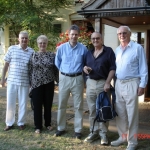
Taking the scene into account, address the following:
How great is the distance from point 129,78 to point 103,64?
0.48 m

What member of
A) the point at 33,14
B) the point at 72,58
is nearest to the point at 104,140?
the point at 72,58

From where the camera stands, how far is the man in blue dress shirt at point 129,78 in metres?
3.76

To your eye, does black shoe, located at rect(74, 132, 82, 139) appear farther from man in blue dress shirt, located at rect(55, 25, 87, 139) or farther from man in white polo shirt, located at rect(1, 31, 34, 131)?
man in white polo shirt, located at rect(1, 31, 34, 131)

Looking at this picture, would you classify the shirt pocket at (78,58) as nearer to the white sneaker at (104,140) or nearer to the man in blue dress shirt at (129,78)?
the man in blue dress shirt at (129,78)

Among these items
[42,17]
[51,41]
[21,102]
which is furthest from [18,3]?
[21,102]

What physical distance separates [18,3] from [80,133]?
22.3ft

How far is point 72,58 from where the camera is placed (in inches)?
171

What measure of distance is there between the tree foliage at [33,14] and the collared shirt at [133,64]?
5973 mm

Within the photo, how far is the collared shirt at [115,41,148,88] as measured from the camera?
373cm

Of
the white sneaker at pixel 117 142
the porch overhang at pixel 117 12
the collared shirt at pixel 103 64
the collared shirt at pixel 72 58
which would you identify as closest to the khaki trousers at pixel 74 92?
the collared shirt at pixel 72 58

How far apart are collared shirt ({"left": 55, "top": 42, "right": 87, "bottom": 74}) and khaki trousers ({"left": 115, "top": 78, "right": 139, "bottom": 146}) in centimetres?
75

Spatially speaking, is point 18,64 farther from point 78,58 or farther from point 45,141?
point 45,141

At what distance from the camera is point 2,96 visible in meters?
8.34

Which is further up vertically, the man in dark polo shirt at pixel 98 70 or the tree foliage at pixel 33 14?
the tree foliage at pixel 33 14
